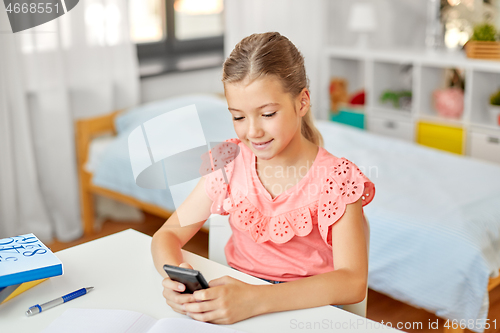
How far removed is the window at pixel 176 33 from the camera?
296 centimetres

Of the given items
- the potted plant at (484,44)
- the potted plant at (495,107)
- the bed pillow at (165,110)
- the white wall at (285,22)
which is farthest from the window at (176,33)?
the potted plant at (495,107)

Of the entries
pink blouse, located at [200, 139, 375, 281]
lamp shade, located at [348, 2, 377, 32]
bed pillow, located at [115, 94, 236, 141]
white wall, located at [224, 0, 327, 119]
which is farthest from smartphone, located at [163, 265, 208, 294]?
lamp shade, located at [348, 2, 377, 32]

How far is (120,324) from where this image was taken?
0.82 m

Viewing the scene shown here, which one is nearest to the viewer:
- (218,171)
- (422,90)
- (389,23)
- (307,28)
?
(218,171)

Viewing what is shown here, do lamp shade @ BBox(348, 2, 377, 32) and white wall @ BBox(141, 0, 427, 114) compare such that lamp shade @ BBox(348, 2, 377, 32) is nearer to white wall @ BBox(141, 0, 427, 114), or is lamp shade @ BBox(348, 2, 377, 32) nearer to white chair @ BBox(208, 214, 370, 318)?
white wall @ BBox(141, 0, 427, 114)

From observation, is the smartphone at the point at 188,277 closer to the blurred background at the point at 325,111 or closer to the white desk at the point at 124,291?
the white desk at the point at 124,291

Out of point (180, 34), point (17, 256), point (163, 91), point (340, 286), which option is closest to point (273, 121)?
point (340, 286)

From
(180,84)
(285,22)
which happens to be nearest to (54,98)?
(180,84)

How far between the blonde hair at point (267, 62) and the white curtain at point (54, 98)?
1.60m

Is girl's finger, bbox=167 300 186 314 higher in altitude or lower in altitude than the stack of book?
lower

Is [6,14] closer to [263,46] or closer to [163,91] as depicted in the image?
[163,91]

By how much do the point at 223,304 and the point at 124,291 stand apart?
20 cm

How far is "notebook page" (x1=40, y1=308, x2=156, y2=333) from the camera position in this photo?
0.80 m

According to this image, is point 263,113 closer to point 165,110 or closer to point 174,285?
point 174,285
